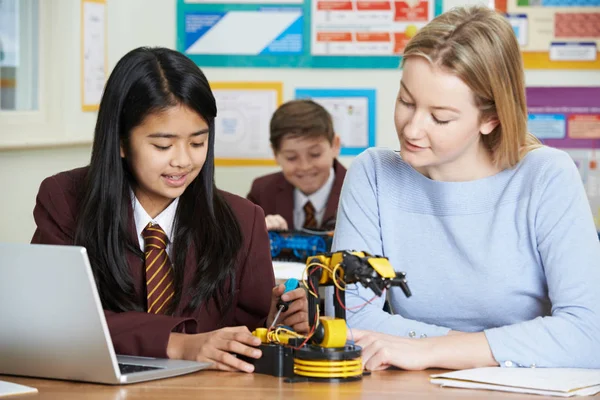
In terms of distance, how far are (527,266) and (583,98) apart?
10.2 ft

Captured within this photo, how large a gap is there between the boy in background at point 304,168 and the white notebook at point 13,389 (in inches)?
111

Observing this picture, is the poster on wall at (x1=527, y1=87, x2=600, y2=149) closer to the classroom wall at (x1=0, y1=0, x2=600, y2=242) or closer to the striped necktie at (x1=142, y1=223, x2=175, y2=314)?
the classroom wall at (x1=0, y1=0, x2=600, y2=242)

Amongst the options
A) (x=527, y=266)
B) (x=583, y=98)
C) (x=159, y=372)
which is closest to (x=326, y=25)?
(x=583, y=98)

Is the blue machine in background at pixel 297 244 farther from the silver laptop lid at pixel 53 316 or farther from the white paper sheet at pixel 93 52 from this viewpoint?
the silver laptop lid at pixel 53 316

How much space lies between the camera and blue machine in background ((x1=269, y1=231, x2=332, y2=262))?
3.86 metres

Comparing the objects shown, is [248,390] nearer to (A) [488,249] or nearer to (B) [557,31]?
(A) [488,249]

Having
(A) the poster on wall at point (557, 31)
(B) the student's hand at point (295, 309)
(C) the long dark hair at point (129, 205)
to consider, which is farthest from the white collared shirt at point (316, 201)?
(B) the student's hand at point (295, 309)

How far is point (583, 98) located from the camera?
Result: 497cm

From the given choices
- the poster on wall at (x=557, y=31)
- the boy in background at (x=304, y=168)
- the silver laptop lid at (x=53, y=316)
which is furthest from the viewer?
the poster on wall at (x=557, y=31)

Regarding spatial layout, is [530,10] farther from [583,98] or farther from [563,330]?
[563,330]

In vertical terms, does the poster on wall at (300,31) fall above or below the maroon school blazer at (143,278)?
above

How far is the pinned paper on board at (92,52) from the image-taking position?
4.11 m

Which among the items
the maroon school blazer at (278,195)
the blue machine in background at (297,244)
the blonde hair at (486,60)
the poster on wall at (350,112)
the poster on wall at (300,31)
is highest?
the poster on wall at (300,31)

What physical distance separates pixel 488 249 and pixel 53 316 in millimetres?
952
